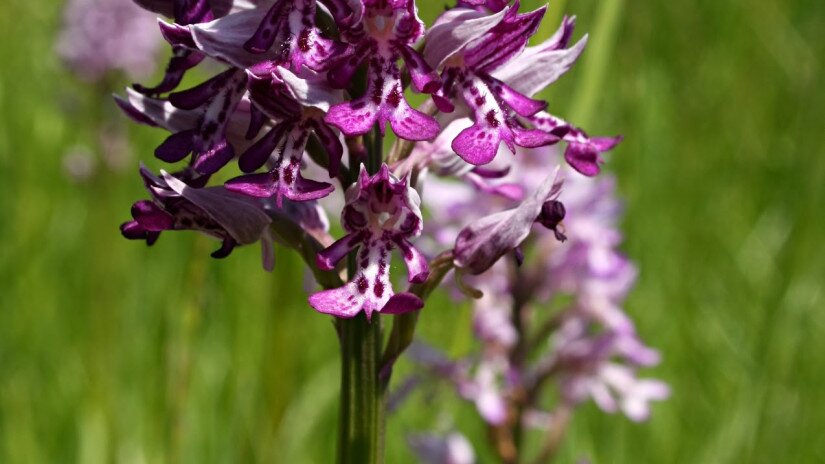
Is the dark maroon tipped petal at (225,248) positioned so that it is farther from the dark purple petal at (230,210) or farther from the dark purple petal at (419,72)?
the dark purple petal at (419,72)

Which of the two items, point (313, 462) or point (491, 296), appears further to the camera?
point (313, 462)

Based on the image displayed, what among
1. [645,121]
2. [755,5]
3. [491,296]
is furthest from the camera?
[755,5]

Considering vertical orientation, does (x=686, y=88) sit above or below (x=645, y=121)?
above

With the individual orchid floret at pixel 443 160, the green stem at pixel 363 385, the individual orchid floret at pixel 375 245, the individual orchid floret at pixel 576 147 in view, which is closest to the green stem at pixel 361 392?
the green stem at pixel 363 385

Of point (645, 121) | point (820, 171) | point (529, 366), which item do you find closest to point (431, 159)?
point (820, 171)

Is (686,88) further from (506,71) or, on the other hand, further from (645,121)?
(506,71)

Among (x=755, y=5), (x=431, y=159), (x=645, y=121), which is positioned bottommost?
(x=431, y=159)

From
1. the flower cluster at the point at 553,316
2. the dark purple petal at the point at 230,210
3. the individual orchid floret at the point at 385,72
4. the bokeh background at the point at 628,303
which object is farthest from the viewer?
the flower cluster at the point at 553,316
